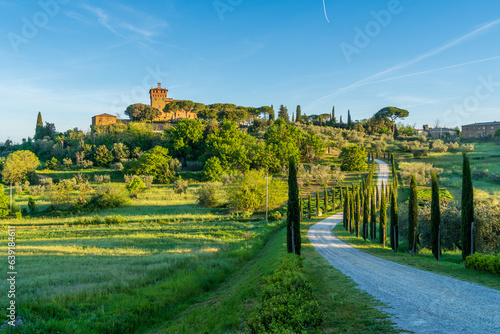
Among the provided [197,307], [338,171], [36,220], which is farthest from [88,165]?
[197,307]

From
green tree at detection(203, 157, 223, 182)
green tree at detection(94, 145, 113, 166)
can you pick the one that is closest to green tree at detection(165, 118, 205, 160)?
green tree at detection(94, 145, 113, 166)

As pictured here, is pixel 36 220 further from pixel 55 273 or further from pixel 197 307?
pixel 197 307

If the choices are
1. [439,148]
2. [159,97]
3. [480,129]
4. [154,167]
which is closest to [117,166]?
[154,167]

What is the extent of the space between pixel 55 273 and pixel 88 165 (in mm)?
72009

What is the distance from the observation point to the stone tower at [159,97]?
12597 centimetres

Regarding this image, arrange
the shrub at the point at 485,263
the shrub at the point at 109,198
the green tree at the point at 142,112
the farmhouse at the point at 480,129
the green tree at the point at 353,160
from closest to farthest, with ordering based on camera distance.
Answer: the shrub at the point at 485,263
the shrub at the point at 109,198
the green tree at the point at 353,160
the farmhouse at the point at 480,129
the green tree at the point at 142,112

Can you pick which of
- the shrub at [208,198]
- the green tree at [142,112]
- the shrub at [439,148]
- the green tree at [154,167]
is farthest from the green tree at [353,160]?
the green tree at [142,112]

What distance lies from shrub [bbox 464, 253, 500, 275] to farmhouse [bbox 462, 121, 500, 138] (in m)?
106

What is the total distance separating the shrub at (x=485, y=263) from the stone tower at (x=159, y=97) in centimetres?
12438

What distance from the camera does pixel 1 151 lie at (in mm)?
100250

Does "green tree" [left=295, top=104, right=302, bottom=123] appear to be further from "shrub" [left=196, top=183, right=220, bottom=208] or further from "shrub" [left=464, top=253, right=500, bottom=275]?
"shrub" [left=464, top=253, right=500, bottom=275]

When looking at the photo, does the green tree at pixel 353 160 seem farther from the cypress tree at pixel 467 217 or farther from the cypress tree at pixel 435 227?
the cypress tree at pixel 467 217

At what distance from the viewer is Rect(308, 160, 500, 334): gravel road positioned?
20.4ft

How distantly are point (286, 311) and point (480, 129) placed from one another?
12160 cm
